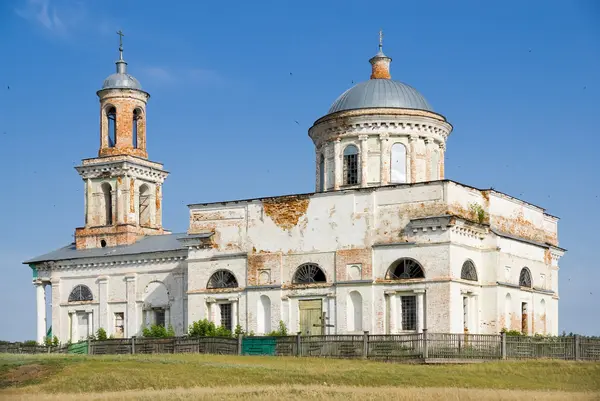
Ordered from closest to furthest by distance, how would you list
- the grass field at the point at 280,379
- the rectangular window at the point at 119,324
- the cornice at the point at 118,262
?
the grass field at the point at 280,379, the cornice at the point at 118,262, the rectangular window at the point at 119,324

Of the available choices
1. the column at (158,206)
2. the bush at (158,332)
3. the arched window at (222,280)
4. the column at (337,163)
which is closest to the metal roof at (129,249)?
the column at (158,206)

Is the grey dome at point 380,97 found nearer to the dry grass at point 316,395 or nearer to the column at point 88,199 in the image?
the column at point 88,199

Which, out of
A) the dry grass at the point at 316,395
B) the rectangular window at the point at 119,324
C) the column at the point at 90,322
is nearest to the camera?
the dry grass at the point at 316,395

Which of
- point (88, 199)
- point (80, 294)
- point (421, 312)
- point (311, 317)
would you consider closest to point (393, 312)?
point (421, 312)

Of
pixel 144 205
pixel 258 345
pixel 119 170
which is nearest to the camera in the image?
pixel 258 345

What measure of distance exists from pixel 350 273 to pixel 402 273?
212 cm

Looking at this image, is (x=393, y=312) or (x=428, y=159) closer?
(x=393, y=312)

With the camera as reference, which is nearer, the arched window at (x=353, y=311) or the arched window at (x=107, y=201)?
the arched window at (x=353, y=311)

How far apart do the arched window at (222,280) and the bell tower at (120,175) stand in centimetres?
1134

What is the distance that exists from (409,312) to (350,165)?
26.9ft

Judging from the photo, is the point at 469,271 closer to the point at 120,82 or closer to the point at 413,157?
the point at 413,157

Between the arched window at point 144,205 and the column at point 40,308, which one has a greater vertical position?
the arched window at point 144,205

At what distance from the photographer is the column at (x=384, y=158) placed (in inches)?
1725

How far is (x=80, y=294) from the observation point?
52.6m
